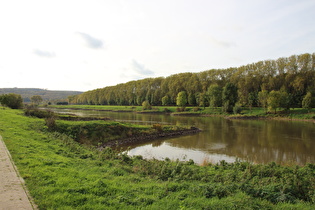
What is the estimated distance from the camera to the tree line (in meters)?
64.5

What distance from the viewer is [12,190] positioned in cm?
618

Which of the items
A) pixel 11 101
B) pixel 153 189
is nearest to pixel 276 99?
pixel 153 189

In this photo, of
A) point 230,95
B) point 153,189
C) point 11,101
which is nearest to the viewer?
point 153,189

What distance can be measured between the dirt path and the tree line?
66.4m

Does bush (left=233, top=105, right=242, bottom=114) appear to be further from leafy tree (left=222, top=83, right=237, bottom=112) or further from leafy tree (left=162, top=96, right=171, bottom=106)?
leafy tree (left=162, top=96, right=171, bottom=106)

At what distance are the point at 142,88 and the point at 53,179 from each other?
374ft

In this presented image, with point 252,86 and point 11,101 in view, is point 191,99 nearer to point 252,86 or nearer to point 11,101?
point 252,86

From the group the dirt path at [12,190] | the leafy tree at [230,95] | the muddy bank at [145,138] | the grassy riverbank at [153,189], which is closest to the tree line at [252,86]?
the leafy tree at [230,95]

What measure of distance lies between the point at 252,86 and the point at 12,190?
272 ft

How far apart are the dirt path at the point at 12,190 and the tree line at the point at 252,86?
6637 centimetres

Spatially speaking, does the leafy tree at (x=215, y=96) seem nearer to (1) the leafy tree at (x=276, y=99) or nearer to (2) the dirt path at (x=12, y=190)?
(1) the leafy tree at (x=276, y=99)

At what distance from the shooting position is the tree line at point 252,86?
64.5m

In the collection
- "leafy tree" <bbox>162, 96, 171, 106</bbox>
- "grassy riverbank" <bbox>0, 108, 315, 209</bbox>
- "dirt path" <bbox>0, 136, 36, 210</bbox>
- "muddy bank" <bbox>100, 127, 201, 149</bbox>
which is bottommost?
"muddy bank" <bbox>100, 127, 201, 149</bbox>

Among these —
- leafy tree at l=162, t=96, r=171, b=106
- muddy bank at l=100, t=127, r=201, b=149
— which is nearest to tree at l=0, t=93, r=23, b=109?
muddy bank at l=100, t=127, r=201, b=149
